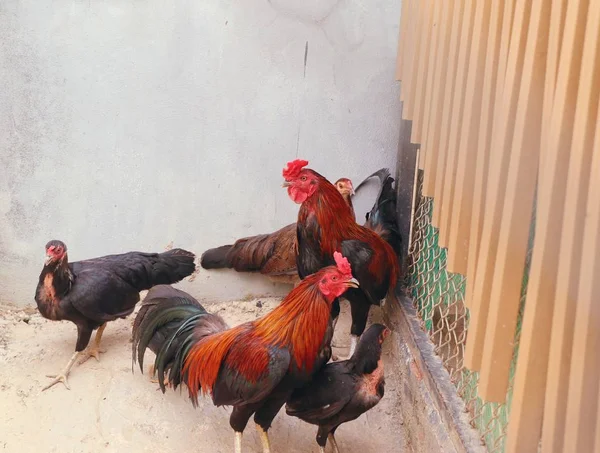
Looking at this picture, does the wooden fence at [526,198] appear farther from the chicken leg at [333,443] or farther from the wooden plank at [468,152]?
the chicken leg at [333,443]

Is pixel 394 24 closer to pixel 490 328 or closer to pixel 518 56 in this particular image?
pixel 518 56

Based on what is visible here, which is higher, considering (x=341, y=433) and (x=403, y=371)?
(x=403, y=371)

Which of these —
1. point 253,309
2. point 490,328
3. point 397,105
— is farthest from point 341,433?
point 397,105

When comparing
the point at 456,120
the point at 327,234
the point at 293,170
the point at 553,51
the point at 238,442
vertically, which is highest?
the point at 553,51

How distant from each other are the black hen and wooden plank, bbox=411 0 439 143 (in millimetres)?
1185

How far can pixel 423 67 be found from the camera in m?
3.41

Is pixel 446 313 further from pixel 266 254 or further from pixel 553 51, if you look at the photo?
pixel 553 51

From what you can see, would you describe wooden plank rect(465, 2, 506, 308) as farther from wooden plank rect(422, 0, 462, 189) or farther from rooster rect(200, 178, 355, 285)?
rooster rect(200, 178, 355, 285)

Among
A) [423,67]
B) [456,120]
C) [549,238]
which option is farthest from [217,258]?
[549,238]

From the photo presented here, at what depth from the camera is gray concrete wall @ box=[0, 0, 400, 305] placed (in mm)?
4457

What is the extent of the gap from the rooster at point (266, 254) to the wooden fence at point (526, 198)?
5.94ft

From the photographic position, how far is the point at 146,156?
4730 millimetres

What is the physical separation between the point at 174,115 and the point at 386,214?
1.73 metres

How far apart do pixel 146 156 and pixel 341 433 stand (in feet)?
7.99
